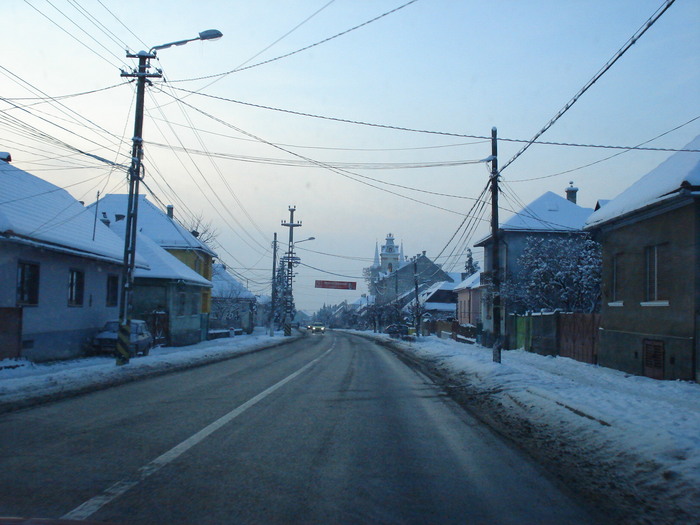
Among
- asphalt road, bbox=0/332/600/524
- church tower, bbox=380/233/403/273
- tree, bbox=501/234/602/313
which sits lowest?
asphalt road, bbox=0/332/600/524

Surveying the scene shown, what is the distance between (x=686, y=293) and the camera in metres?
15.0

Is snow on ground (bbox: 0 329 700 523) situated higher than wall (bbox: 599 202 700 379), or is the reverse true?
wall (bbox: 599 202 700 379)

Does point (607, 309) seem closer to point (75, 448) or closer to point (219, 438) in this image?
point (219, 438)

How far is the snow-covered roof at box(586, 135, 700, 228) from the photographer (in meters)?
14.8

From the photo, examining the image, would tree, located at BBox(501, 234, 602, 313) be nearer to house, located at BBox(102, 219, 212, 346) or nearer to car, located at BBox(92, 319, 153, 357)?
house, located at BBox(102, 219, 212, 346)

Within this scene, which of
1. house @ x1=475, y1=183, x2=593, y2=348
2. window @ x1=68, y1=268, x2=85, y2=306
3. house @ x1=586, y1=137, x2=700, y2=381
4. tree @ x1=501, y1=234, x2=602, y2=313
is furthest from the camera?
house @ x1=475, y1=183, x2=593, y2=348

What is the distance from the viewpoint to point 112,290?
89.9ft

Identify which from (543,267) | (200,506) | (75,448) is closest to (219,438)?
(75,448)

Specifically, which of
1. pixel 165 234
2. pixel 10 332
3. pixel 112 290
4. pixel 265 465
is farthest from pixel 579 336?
pixel 165 234

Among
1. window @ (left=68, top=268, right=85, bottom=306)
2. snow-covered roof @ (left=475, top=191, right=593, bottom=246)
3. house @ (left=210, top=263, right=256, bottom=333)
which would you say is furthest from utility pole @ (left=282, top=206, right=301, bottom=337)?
window @ (left=68, top=268, right=85, bottom=306)

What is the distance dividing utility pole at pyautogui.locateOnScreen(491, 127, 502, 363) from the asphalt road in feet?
30.3

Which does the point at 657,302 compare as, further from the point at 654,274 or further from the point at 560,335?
the point at 560,335

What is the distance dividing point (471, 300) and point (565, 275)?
27.1 meters

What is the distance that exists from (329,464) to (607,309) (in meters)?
15.7
